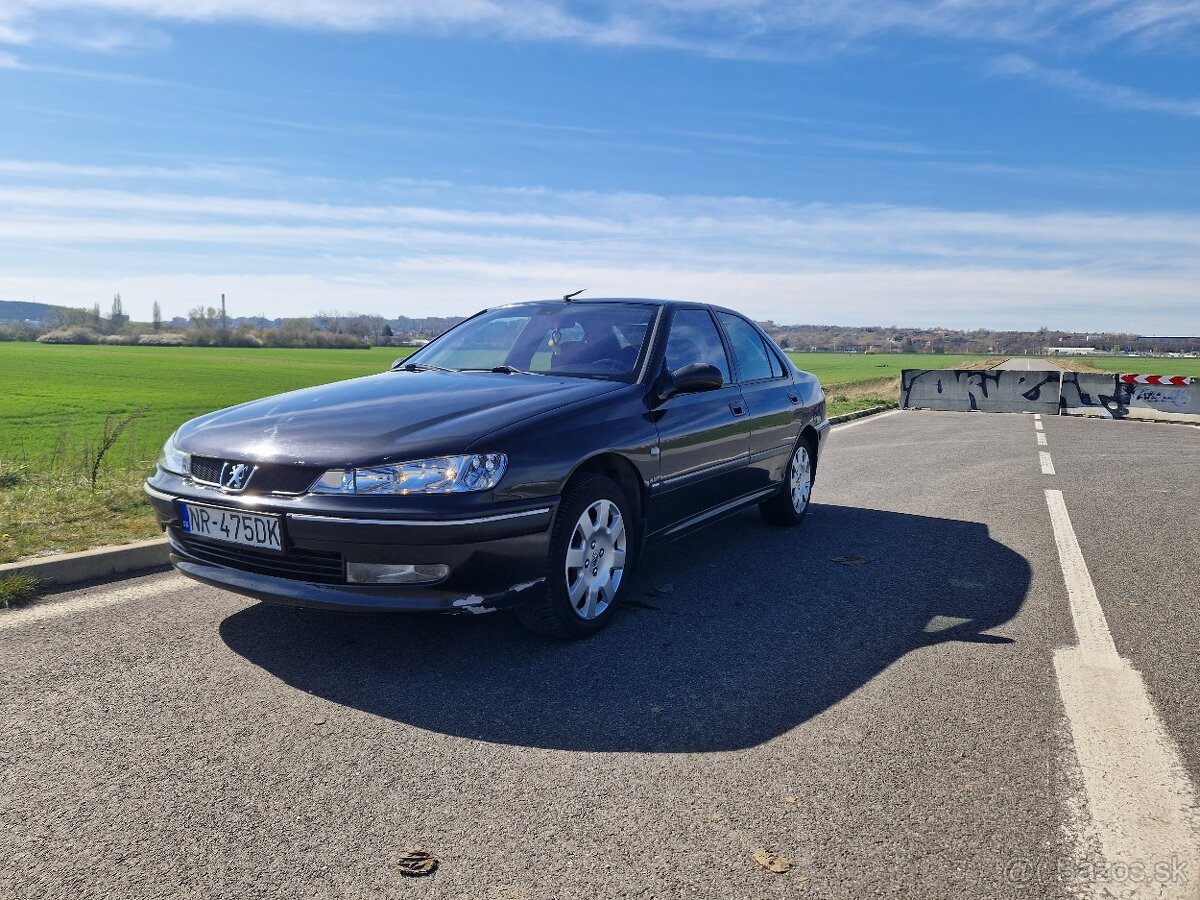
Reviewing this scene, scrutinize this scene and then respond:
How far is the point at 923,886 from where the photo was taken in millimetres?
2291

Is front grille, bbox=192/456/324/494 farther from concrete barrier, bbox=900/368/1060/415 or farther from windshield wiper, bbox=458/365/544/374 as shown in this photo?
concrete barrier, bbox=900/368/1060/415

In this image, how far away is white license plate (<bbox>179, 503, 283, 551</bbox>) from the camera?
367 centimetres

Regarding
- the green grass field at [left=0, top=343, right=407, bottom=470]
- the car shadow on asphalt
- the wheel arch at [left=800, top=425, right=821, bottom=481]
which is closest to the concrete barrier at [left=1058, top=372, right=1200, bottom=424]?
the wheel arch at [left=800, top=425, right=821, bottom=481]

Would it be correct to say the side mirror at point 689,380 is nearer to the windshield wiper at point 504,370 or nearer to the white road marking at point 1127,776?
the windshield wiper at point 504,370

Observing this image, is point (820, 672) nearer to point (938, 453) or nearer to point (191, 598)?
point (191, 598)

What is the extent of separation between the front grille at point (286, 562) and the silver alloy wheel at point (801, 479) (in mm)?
3943

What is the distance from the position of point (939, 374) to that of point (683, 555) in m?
18.3

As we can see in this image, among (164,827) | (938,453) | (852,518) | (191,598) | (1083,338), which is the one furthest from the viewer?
(1083,338)

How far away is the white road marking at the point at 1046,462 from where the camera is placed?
10.2 metres

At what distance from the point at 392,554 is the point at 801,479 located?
4.09 metres

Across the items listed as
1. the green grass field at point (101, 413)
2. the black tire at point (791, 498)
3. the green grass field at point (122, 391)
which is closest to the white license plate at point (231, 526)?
the green grass field at point (101, 413)

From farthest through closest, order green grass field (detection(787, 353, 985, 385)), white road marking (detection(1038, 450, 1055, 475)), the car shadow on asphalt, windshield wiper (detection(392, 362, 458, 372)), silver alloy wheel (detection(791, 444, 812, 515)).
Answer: green grass field (detection(787, 353, 985, 385)) → white road marking (detection(1038, 450, 1055, 475)) → silver alloy wheel (detection(791, 444, 812, 515)) → windshield wiper (detection(392, 362, 458, 372)) → the car shadow on asphalt

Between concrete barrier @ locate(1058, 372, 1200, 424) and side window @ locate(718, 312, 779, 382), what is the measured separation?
17.1m

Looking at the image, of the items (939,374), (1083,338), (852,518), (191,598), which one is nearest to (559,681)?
(191,598)
